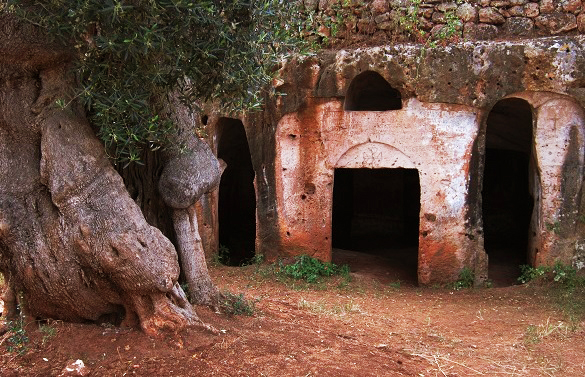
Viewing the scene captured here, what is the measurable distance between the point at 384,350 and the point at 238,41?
2.80m

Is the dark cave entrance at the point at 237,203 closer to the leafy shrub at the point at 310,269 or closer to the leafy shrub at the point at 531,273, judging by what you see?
the leafy shrub at the point at 310,269

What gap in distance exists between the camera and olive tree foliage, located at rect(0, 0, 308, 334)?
4309mm

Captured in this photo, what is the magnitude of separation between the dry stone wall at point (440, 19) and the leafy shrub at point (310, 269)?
11.4 feet

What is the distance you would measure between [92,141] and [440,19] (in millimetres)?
7017

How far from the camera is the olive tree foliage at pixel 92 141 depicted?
4309mm

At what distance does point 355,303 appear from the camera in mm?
8414

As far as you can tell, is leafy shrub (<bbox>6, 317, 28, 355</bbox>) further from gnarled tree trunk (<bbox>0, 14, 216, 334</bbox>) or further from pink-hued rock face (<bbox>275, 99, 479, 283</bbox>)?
pink-hued rock face (<bbox>275, 99, 479, 283</bbox>)

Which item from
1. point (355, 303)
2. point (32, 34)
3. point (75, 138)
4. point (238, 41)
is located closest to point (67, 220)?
point (75, 138)

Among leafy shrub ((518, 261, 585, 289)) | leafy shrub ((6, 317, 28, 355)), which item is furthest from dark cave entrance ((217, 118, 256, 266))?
leafy shrub ((6, 317, 28, 355))

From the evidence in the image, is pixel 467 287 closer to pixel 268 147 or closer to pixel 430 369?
pixel 268 147

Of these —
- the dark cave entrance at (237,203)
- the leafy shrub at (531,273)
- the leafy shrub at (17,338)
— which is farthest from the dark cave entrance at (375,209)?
the leafy shrub at (17,338)

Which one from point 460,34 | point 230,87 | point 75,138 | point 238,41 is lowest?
point 75,138

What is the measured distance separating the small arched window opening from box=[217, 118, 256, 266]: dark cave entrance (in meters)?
2.75

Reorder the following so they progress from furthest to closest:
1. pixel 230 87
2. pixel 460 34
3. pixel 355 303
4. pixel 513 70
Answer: pixel 460 34 < pixel 513 70 < pixel 355 303 < pixel 230 87
